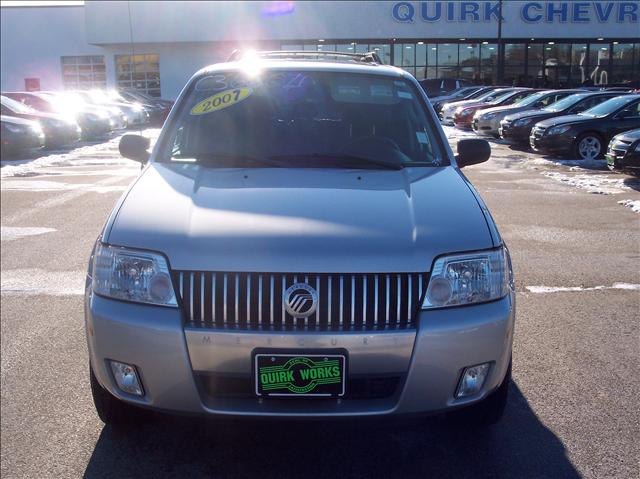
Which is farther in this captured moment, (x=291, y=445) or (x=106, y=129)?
(x=106, y=129)

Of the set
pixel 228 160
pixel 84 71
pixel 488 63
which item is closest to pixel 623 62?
pixel 488 63

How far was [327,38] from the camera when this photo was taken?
42.7 meters

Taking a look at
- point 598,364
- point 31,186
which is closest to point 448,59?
point 31,186

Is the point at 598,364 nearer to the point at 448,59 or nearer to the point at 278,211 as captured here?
the point at 278,211

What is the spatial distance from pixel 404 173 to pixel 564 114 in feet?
53.4

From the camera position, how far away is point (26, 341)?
16.0ft

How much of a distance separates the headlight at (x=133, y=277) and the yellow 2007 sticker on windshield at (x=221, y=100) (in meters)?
1.56

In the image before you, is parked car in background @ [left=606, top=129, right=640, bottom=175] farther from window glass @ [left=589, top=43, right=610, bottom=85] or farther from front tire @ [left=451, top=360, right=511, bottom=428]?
window glass @ [left=589, top=43, right=610, bottom=85]

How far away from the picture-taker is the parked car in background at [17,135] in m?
18.0

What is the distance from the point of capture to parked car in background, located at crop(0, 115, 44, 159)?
1797 cm

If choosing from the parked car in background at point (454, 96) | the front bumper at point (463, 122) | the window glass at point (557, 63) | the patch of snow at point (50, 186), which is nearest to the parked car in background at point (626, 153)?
the patch of snow at point (50, 186)

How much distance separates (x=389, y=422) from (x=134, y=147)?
2.59 metres

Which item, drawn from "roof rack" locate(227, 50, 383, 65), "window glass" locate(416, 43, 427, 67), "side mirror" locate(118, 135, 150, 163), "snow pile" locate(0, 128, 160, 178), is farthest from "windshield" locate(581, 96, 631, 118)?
"window glass" locate(416, 43, 427, 67)

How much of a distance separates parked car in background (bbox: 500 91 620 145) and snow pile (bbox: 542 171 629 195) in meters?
5.52
